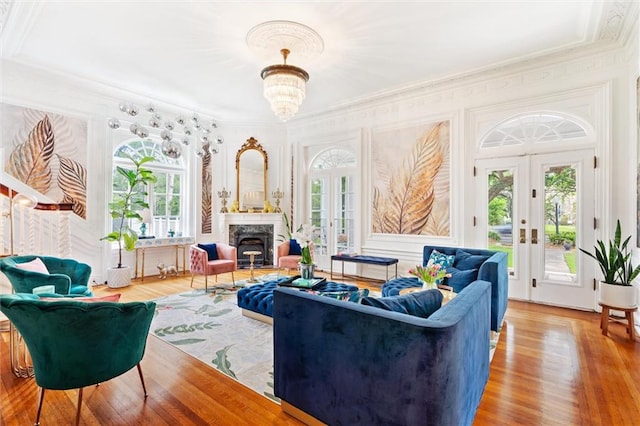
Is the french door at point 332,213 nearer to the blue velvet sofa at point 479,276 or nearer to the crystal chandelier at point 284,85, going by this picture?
the blue velvet sofa at point 479,276

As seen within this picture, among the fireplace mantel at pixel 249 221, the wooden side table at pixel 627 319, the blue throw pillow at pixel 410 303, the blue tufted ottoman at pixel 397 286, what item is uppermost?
the fireplace mantel at pixel 249 221

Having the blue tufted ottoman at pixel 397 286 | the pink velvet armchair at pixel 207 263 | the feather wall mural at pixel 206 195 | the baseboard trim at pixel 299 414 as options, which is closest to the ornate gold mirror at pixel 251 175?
the feather wall mural at pixel 206 195

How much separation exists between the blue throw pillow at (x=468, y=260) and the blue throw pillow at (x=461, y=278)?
115 mm

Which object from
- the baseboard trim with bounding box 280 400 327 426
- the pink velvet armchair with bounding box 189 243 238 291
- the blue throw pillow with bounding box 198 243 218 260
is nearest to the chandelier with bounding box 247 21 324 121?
the pink velvet armchair with bounding box 189 243 238 291

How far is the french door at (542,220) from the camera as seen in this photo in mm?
4230

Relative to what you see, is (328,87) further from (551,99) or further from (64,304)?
(64,304)

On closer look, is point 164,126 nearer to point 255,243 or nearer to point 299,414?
point 255,243

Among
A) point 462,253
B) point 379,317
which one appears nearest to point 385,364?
point 379,317

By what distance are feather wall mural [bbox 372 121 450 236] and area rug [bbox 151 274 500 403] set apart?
2443 mm

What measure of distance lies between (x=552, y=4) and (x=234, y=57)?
3.81m

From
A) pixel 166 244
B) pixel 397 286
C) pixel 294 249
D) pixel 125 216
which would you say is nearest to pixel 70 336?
pixel 397 286

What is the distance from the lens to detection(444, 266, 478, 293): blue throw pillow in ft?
12.5

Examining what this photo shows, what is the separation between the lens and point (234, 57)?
4398 millimetres

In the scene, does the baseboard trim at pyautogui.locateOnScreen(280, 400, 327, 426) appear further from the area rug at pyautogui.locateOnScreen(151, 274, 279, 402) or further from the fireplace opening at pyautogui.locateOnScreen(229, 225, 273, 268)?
the fireplace opening at pyautogui.locateOnScreen(229, 225, 273, 268)
